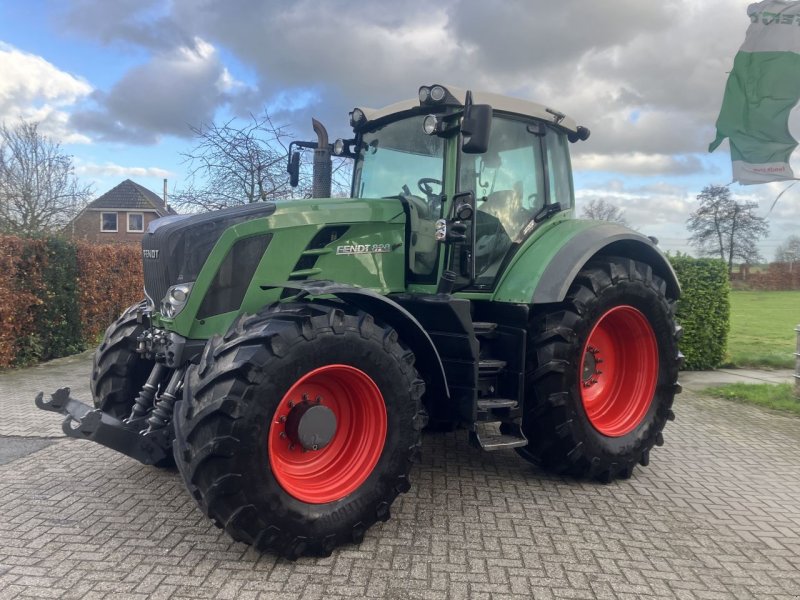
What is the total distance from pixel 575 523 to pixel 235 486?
207 centimetres

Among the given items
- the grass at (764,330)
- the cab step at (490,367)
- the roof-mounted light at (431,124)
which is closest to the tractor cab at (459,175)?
the roof-mounted light at (431,124)

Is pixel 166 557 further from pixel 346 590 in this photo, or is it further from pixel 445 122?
pixel 445 122

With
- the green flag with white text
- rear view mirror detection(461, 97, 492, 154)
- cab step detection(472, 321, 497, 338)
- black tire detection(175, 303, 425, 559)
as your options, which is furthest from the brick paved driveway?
the green flag with white text

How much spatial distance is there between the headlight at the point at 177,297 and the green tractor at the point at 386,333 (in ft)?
0.05

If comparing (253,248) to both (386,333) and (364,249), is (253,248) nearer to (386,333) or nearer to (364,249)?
(364,249)

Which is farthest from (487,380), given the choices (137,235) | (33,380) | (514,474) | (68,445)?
(137,235)

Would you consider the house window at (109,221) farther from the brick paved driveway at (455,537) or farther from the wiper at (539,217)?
the wiper at (539,217)

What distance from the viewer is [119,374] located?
4.36 metres

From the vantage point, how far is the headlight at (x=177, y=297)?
3697mm

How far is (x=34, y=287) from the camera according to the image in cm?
934

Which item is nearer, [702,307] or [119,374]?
[119,374]

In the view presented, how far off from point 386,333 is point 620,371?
242 cm

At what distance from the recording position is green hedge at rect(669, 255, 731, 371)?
374 inches

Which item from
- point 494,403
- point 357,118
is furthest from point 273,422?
point 357,118
